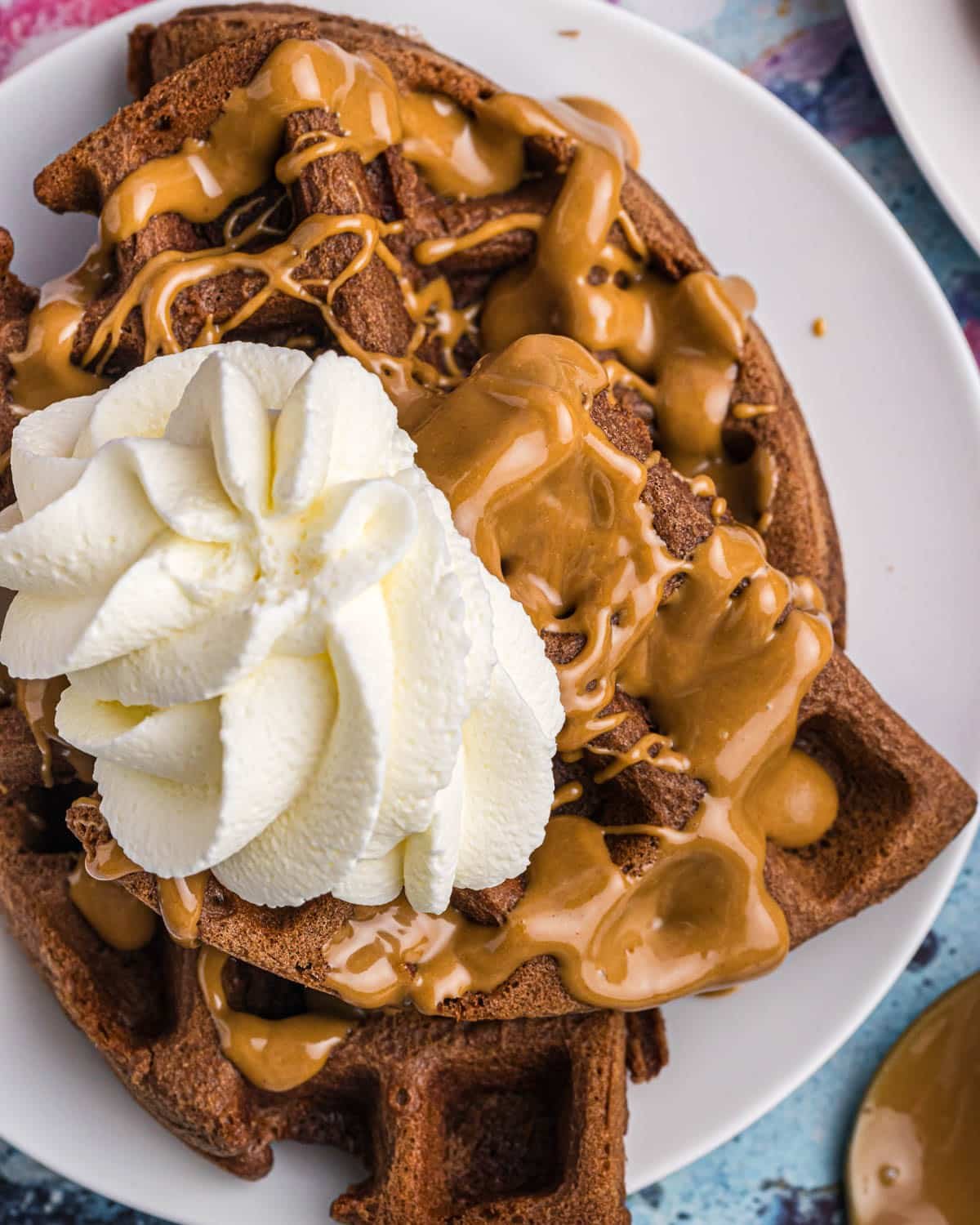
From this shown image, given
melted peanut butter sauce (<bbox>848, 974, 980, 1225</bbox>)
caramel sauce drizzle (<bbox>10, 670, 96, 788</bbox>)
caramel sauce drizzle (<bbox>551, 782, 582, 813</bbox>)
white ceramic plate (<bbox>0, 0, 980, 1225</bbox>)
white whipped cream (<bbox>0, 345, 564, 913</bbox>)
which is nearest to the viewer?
white whipped cream (<bbox>0, 345, 564, 913</bbox>)

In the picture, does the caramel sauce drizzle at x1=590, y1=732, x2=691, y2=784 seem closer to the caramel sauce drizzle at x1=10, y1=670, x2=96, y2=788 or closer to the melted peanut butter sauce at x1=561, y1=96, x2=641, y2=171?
the caramel sauce drizzle at x1=10, y1=670, x2=96, y2=788

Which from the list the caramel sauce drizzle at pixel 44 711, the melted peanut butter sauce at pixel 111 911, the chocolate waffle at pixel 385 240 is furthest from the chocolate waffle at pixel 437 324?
the melted peanut butter sauce at pixel 111 911

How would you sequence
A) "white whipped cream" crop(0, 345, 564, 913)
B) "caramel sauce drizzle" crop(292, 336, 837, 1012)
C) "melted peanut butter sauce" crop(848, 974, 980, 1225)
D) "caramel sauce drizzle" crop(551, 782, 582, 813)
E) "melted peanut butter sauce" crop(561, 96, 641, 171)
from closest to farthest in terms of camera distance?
"white whipped cream" crop(0, 345, 564, 913), "caramel sauce drizzle" crop(292, 336, 837, 1012), "caramel sauce drizzle" crop(551, 782, 582, 813), "melted peanut butter sauce" crop(561, 96, 641, 171), "melted peanut butter sauce" crop(848, 974, 980, 1225)

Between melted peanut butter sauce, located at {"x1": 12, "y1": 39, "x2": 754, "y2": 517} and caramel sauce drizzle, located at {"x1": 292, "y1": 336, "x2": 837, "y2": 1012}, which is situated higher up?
melted peanut butter sauce, located at {"x1": 12, "y1": 39, "x2": 754, "y2": 517}

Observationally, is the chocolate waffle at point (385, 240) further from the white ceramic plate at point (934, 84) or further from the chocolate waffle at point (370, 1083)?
the chocolate waffle at point (370, 1083)

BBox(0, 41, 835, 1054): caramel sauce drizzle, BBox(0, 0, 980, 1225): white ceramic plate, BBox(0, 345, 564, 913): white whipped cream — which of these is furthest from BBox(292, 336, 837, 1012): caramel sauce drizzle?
BBox(0, 0, 980, 1225): white ceramic plate

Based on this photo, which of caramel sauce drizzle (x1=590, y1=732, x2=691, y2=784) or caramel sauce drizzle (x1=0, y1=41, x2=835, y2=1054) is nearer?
caramel sauce drizzle (x1=0, y1=41, x2=835, y2=1054)

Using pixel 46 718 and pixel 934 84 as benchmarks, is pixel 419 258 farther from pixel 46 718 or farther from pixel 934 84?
pixel 934 84
